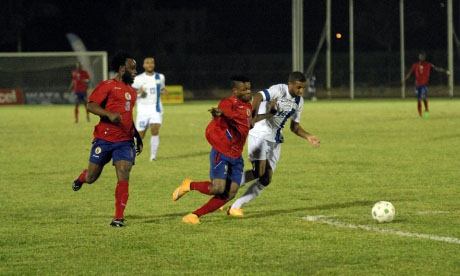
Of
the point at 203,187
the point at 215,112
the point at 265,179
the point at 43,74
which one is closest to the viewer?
the point at 215,112

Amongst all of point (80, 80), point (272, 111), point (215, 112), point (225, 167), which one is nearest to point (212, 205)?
point (225, 167)

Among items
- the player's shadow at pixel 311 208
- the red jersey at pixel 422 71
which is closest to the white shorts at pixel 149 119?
the player's shadow at pixel 311 208

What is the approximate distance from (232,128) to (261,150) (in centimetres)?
97

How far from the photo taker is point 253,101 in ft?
34.1

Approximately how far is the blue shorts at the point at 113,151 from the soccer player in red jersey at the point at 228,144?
83 cm

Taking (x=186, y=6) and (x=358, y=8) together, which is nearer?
(x=358, y=8)

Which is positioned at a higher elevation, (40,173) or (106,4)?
(106,4)

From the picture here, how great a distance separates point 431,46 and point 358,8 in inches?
427

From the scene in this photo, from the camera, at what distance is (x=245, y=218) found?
34.4ft

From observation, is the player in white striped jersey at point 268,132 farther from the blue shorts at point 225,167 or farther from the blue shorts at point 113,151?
the blue shorts at point 113,151

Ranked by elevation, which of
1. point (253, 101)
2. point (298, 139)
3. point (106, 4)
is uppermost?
point (106, 4)

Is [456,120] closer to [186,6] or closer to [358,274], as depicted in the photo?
[358,274]

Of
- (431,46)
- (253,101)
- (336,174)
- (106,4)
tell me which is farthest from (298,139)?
(431,46)

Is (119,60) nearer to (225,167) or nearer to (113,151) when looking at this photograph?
(113,151)
